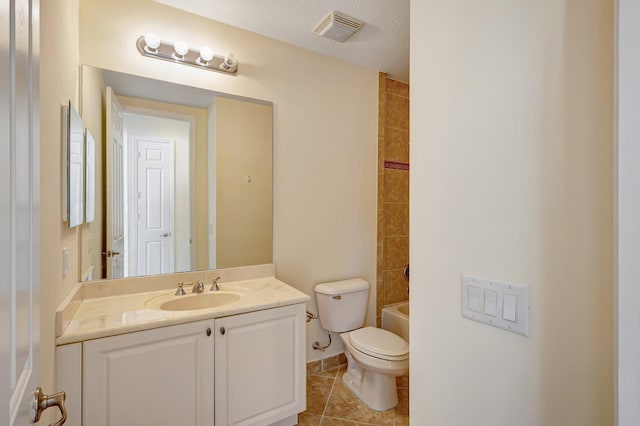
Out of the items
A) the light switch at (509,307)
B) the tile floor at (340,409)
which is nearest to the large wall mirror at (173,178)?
the tile floor at (340,409)

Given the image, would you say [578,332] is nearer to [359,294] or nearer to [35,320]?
[35,320]

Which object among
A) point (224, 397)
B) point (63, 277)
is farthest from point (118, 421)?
point (63, 277)

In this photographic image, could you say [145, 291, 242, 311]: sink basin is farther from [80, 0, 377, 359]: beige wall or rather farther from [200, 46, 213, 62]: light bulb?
[200, 46, 213, 62]: light bulb

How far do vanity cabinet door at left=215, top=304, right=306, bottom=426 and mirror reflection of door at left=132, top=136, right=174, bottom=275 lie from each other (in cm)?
66

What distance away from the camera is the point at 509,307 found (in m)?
0.81

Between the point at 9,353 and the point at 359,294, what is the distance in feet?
7.27

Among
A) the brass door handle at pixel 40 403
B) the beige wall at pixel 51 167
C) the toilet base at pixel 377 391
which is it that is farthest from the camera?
the toilet base at pixel 377 391

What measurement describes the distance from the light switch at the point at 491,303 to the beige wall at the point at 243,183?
160 cm

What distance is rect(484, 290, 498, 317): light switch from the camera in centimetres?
84

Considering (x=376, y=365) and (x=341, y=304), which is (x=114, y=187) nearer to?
(x=341, y=304)

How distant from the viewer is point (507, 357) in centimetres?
82

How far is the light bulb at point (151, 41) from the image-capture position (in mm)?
1730

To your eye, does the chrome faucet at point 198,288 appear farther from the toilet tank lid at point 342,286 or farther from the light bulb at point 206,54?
the light bulb at point 206,54

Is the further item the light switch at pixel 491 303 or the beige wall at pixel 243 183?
the beige wall at pixel 243 183
